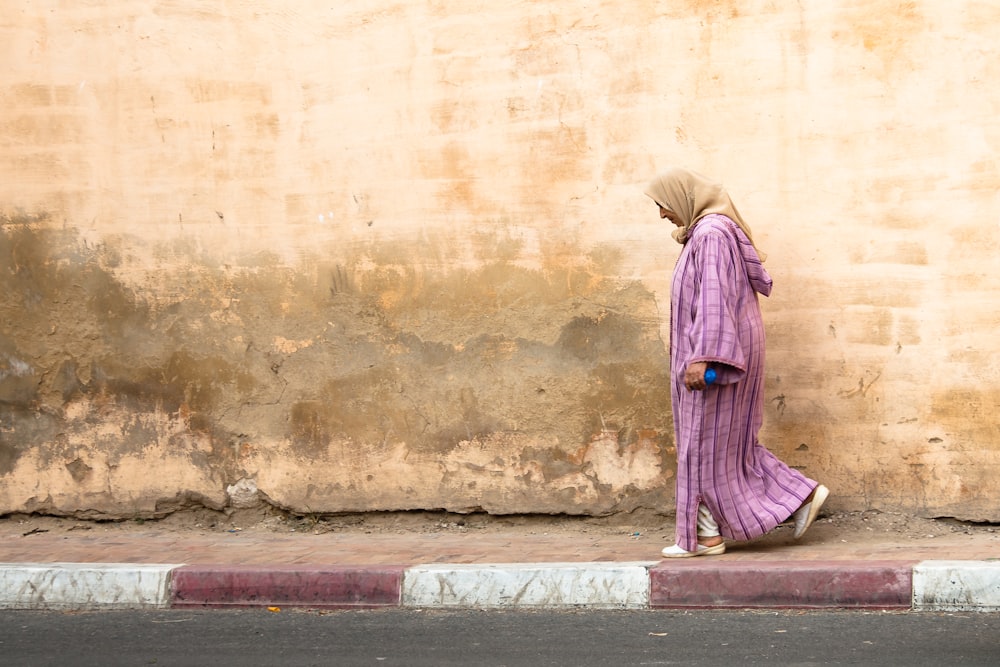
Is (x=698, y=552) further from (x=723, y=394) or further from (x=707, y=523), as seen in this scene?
(x=723, y=394)

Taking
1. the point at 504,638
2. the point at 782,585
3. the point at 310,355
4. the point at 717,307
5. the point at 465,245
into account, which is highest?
the point at 465,245

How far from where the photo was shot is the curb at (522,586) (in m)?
4.97

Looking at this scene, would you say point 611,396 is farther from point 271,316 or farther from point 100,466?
point 100,466

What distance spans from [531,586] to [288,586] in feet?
3.34

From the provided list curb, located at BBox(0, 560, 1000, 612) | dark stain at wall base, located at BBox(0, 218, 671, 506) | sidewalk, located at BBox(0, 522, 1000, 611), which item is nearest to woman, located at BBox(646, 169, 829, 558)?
sidewalk, located at BBox(0, 522, 1000, 611)

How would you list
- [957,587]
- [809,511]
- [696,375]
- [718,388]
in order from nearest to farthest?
[957,587] → [696,375] → [718,388] → [809,511]

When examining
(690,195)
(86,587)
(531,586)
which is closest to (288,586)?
(86,587)

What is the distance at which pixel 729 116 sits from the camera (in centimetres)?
603

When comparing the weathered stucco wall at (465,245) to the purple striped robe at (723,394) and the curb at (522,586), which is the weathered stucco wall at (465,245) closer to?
the purple striped robe at (723,394)

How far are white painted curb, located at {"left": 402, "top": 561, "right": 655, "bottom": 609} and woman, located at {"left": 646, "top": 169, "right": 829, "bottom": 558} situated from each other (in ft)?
1.39

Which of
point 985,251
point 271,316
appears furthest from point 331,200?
point 985,251

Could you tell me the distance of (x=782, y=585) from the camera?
5.09 m

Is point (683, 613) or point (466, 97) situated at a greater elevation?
point (466, 97)

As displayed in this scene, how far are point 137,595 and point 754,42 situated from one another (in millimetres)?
3627
